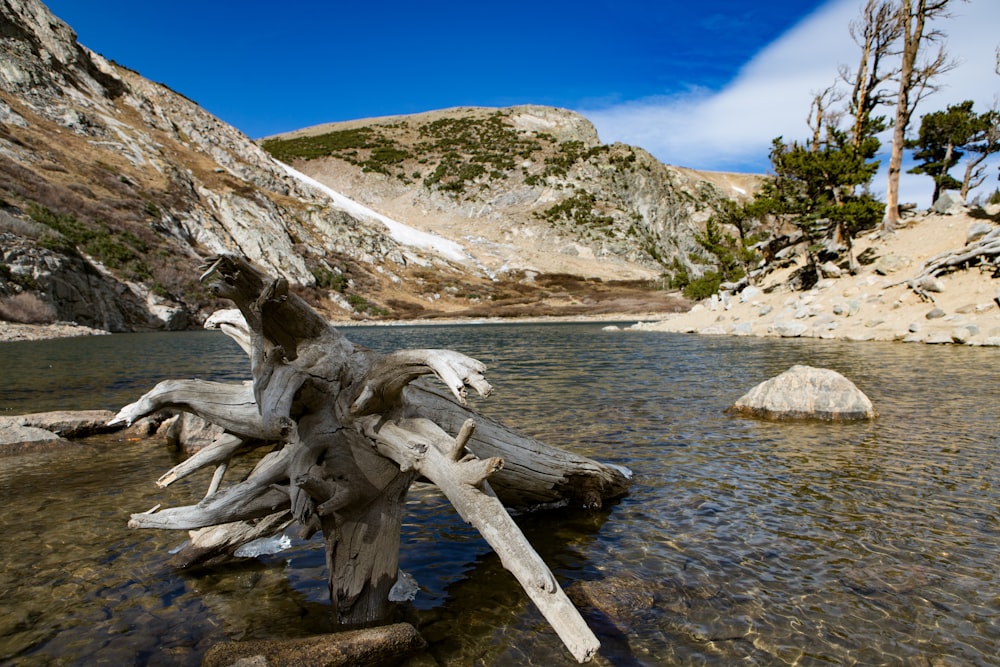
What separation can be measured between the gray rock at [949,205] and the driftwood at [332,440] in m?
42.0

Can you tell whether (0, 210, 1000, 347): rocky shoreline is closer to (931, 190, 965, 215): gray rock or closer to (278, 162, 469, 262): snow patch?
(931, 190, 965, 215): gray rock

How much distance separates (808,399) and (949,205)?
3423 centimetres

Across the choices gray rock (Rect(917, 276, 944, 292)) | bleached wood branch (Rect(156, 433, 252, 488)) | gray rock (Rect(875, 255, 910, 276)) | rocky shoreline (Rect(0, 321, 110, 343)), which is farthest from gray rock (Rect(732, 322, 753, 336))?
rocky shoreline (Rect(0, 321, 110, 343))

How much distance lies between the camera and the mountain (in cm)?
5019

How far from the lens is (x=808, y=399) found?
1202 cm

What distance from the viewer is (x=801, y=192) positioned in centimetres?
4203

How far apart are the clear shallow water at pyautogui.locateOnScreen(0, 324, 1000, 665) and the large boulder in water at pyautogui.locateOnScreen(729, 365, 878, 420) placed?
1.92ft

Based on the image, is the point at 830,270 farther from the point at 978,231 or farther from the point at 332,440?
the point at 332,440

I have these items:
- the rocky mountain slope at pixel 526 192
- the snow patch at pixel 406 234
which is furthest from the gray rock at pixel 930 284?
the snow patch at pixel 406 234

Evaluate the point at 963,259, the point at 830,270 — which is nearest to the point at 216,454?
the point at 963,259

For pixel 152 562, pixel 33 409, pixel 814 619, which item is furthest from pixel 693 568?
pixel 33 409

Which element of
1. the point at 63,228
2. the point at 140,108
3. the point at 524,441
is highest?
the point at 140,108

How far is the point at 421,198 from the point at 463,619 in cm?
12241

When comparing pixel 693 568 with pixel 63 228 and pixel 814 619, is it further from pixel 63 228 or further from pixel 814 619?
pixel 63 228
